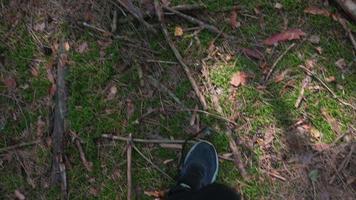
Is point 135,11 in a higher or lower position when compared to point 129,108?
higher

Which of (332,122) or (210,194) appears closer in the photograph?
(210,194)

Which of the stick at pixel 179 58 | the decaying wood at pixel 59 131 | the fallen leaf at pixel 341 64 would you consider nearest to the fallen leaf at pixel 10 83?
the decaying wood at pixel 59 131

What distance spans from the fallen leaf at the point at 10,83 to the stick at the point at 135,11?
1.14 m

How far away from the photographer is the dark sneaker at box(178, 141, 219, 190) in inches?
149

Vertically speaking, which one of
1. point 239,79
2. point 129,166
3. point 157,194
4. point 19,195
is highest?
point 239,79

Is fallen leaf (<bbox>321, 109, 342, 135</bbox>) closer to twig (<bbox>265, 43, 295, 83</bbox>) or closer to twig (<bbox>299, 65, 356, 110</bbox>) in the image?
twig (<bbox>299, 65, 356, 110</bbox>)

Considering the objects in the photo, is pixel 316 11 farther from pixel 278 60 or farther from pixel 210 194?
pixel 210 194

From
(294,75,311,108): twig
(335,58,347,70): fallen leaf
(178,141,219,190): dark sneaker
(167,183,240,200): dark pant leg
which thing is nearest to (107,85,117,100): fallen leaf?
(178,141,219,190): dark sneaker

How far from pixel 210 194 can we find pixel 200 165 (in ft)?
1.43

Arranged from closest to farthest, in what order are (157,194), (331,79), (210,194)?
(210,194) < (157,194) < (331,79)

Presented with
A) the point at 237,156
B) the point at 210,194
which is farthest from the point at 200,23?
the point at 210,194

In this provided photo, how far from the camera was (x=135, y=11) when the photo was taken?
396 cm

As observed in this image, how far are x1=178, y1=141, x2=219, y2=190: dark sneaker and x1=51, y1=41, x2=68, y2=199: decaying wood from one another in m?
0.97

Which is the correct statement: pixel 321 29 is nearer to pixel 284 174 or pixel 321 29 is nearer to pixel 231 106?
pixel 231 106
